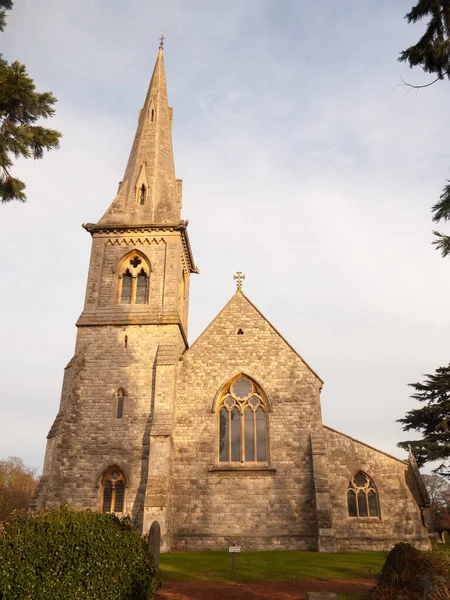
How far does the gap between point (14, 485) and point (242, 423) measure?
39060 millimetres

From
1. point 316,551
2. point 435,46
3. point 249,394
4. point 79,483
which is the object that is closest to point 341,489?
point 316,551

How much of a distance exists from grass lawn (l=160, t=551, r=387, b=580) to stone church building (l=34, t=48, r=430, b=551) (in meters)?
1.40

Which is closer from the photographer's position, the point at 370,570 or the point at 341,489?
the point at 370,570

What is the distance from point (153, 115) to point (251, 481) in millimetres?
22619

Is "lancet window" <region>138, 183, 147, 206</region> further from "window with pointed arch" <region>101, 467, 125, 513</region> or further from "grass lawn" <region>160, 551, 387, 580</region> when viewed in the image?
"grass lawn" <region>160, 551, 387, 580</region>


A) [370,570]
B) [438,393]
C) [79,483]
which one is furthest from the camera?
[438,393]

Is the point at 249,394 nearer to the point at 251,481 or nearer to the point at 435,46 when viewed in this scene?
the point at 251,481

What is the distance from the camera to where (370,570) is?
1361cm

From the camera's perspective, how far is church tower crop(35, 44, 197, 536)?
66.7 feet

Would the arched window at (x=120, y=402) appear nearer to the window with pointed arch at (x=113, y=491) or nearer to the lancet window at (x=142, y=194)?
the window with pointed arch at (x=113, y=491)

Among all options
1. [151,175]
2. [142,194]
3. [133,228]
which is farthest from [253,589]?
[151,175]

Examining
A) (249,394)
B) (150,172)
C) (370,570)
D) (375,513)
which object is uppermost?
(150,172)

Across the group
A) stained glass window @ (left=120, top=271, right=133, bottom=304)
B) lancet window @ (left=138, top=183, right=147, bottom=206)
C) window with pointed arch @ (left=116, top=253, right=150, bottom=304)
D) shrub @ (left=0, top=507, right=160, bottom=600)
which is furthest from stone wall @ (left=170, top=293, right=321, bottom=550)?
shrub @ (left=0, top=507, right=160, bottom=600)

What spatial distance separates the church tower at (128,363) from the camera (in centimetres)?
2034
